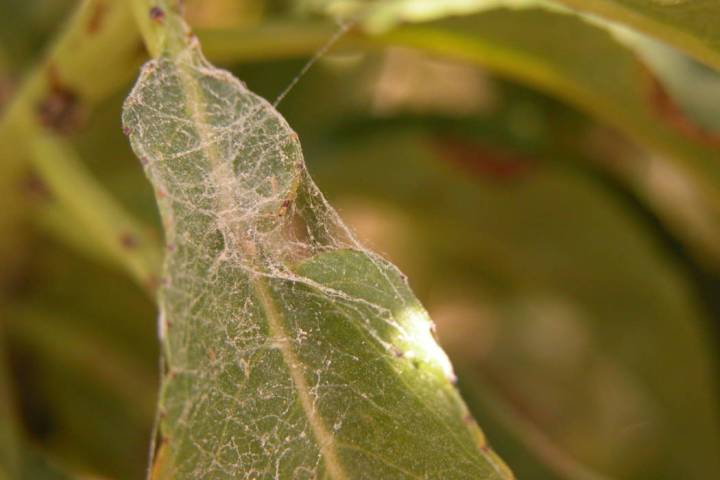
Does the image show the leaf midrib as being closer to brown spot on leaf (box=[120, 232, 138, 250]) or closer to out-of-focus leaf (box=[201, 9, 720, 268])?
brown spot on leaf (box=[120, 232, 138, 250])

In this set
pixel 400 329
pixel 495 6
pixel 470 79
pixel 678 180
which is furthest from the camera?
pixel 678 180

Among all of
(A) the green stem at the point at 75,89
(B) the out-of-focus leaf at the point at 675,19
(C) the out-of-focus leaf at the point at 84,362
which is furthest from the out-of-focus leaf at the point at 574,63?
(C) the out-of-focus leaf at the point at 84,362

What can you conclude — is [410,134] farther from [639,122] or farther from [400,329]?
[400,329]

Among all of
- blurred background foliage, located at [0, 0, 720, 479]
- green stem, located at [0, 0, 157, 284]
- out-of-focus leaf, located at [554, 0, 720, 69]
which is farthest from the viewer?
blurred background foliage, located at [0, 0, 720, 479]

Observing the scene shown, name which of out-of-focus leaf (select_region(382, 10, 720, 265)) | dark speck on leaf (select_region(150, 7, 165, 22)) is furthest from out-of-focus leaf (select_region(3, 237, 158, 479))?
dark speck on leaf (select_region(150, 7, 165, 22))

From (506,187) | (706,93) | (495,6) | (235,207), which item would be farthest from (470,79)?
(235,207)

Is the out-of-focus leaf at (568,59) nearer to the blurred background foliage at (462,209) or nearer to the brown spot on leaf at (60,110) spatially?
the blurred background foliage at (462,209)

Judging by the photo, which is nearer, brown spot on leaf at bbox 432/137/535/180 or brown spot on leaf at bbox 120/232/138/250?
brown spot on leaf at bbox 120/232/138/250
